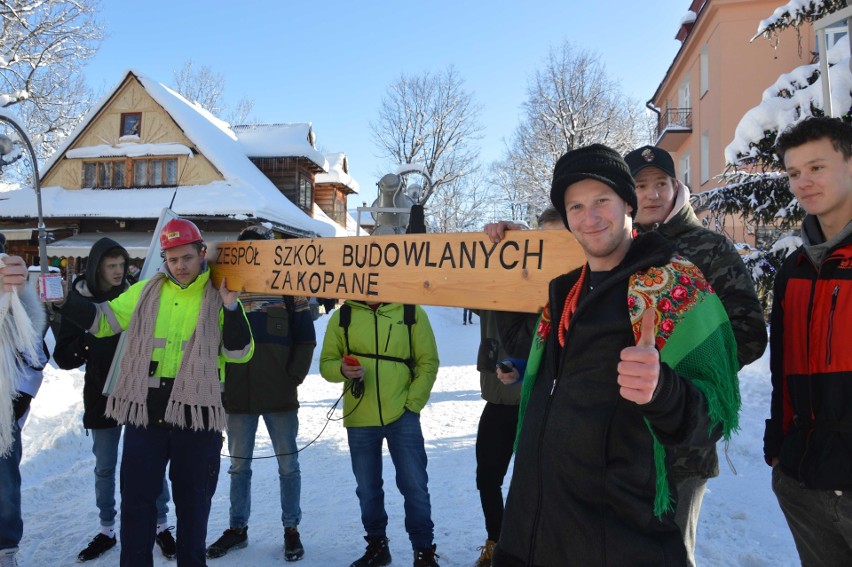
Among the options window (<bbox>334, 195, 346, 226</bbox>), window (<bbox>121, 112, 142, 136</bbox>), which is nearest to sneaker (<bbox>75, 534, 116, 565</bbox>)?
window (<bbox>121, 112, 142, 136</bbox>)

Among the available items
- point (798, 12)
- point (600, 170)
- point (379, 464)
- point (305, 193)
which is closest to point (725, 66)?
point (798, 12)

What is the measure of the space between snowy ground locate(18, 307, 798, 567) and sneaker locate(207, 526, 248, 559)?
2.3 inches

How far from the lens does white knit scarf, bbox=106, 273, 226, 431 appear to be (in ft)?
10.4

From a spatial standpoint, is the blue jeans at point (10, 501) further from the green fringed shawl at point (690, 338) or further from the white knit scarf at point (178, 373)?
the green fringed shawl at point (690, 338)

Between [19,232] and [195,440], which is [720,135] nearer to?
[195,440]

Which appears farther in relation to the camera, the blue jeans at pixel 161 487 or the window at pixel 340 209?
the window at pixel 340 209

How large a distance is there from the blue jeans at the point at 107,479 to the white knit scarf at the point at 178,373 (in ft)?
3.01

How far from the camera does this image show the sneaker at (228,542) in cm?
376

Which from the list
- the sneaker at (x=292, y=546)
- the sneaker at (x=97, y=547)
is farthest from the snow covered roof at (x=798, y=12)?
the sneaker at (x=97, y=547)

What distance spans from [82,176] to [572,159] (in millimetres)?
21879

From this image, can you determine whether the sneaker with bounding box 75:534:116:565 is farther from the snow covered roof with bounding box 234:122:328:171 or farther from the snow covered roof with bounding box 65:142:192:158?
the snow covered roof with bounding box 234:122:328:171

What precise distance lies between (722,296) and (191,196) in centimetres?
1803

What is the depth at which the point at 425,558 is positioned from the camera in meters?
3.51

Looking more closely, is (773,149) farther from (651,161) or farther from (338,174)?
(338,174)
